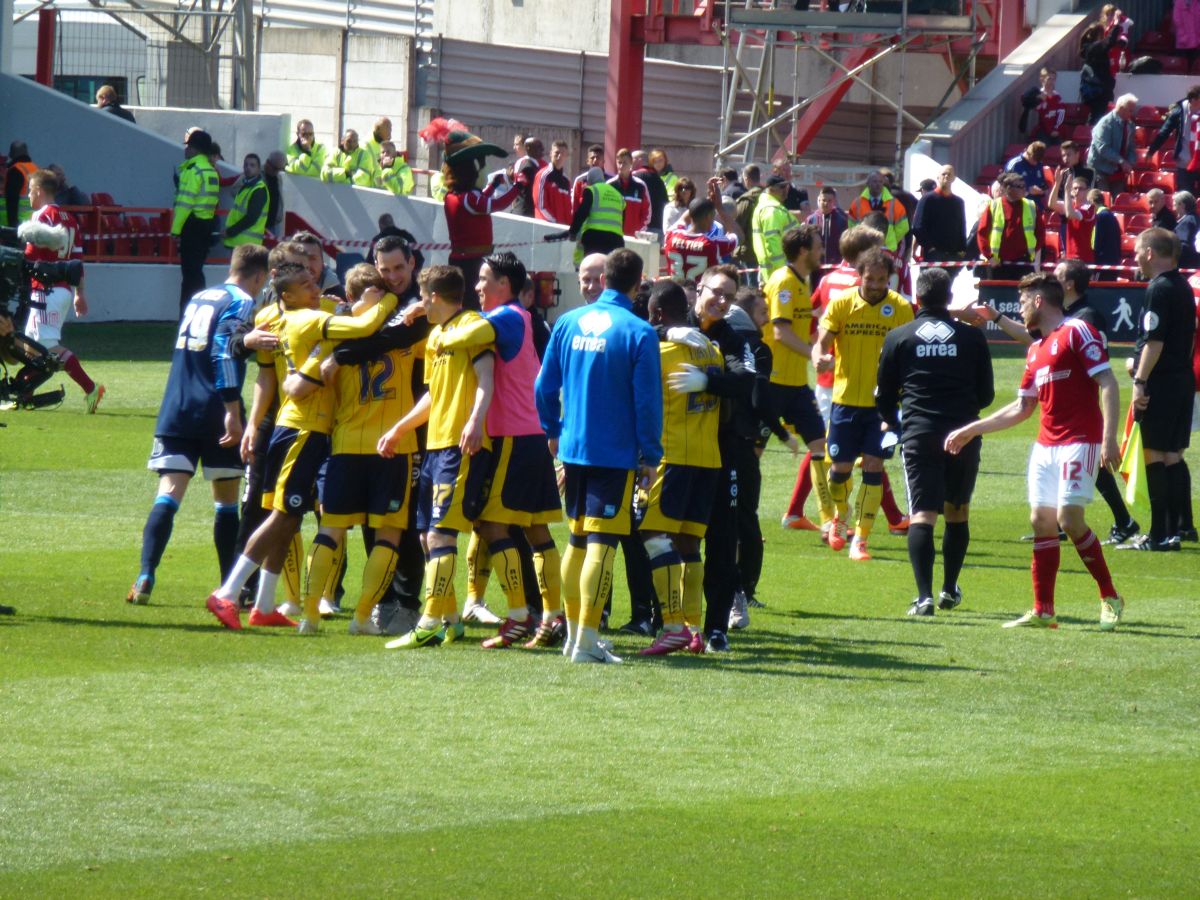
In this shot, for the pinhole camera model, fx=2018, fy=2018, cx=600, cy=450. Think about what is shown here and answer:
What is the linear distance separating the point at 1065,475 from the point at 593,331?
274 cm

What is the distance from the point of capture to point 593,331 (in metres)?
8.84

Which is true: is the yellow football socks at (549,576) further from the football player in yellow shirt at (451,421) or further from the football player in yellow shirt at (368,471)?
the football player in yellow shirt at (368,471)

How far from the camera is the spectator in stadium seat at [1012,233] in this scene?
25.0m

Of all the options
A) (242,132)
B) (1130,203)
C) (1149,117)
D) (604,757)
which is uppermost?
(1149,117)

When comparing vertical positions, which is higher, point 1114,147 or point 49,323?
point 1114,147

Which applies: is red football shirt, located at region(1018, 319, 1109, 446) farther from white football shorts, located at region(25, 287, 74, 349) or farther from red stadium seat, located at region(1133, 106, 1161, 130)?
red stadium seat, located at region(1133, 106, 1161, 130)

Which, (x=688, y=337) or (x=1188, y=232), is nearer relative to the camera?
(x=688, y=337)

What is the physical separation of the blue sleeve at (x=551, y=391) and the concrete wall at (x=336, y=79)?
28.7m

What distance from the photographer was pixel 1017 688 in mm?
8812

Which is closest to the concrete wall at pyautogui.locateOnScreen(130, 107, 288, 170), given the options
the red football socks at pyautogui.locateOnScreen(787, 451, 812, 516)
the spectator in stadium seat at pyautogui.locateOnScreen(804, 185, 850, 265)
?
the spectator in stadium seat at pyautogui.locateOnScreen(804, 185, 850, 265)

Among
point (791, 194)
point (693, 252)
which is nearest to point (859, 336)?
point (693, 252)

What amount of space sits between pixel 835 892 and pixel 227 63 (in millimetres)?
35543

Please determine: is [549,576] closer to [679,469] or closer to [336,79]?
[679,469]

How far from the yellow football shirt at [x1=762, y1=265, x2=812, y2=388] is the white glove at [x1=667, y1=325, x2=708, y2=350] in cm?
395
